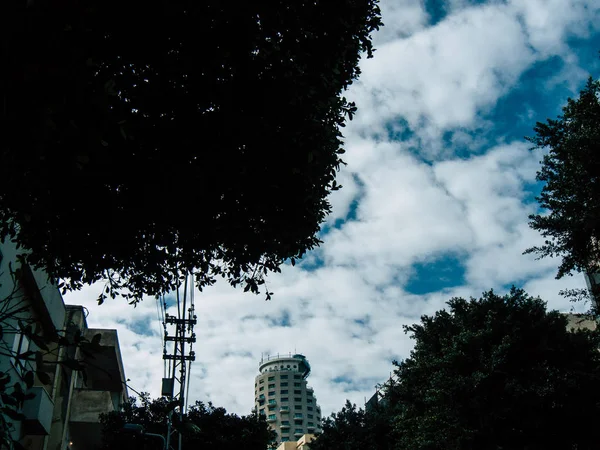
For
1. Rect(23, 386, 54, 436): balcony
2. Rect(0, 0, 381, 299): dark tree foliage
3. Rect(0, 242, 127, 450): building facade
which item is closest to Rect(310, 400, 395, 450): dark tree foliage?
Rect(0, 242, 127, 450): building facade

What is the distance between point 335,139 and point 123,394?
1101 inches

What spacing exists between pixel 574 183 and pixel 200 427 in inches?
794

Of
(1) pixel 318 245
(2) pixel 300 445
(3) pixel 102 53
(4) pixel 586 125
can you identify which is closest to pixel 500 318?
(4) pixel 586 125

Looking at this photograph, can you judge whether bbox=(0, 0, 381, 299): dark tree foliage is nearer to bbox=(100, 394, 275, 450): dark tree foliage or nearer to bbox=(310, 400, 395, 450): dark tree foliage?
bbox=(100, 394, 275, 450): dark tree foliage

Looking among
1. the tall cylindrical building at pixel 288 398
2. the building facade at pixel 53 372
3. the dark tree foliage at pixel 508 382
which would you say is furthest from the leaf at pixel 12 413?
the tall cylindrical building at pixel 288 398

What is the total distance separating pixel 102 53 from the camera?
277 inches

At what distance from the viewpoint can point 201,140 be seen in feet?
27.2

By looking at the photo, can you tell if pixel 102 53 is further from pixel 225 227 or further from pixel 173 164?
pixel 225 227

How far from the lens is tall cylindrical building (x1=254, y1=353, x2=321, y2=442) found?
158625 mm

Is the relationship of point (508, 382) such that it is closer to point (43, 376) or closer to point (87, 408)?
point (87, 408)

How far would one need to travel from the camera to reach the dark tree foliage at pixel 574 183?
45.4 feet

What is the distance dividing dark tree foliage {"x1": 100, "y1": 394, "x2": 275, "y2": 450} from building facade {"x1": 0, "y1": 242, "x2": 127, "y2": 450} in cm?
99

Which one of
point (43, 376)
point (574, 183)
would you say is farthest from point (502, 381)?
point (43, 376)

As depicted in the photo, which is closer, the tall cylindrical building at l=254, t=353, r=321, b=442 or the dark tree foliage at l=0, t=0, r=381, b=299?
the dark tree foliage at l=0, t=0, r=381, b=299
